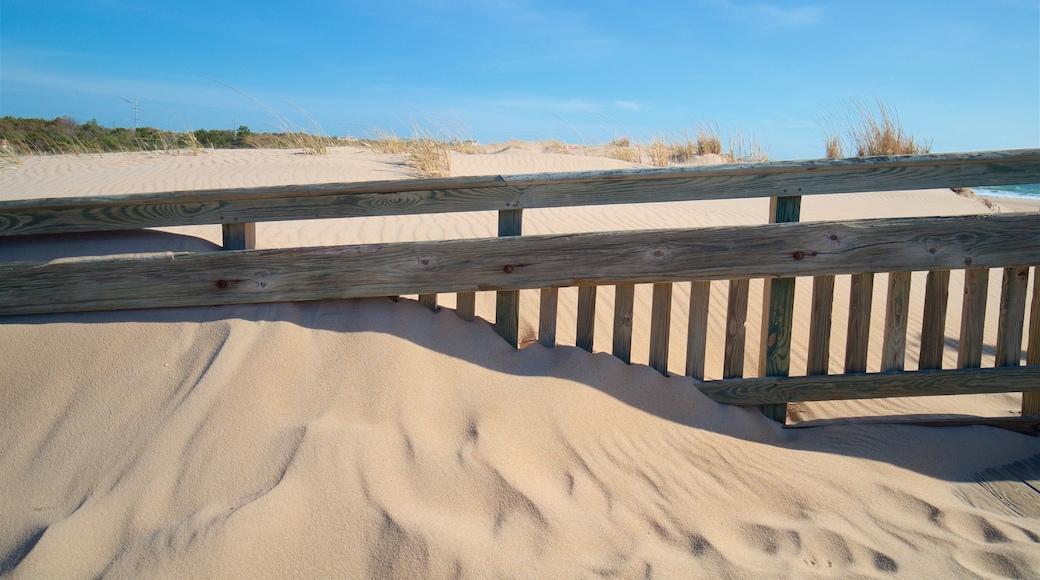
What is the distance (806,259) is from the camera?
130 inches

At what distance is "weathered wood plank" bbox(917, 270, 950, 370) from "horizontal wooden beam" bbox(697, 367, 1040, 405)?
0.08 meters

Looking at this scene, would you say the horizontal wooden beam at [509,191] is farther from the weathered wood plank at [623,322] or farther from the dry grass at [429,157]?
the dry grass at [429,157]

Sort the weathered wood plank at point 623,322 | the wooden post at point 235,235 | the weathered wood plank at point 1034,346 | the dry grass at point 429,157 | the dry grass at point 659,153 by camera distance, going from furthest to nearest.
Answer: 1. the dry grass at point 659,153
2. the dry grass at point 429,157
3. the weathered wood plank at point 1034,346
4. the weathered wood plank at point 623,322
5. the wooden post at point 235,235

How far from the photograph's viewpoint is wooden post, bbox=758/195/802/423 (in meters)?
3.40

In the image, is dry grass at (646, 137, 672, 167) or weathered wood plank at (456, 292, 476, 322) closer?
weathered wood plank at (456, 292, 476, 322)

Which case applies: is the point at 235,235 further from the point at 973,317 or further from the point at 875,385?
the point at 973,317

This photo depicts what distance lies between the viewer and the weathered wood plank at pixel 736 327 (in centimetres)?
344

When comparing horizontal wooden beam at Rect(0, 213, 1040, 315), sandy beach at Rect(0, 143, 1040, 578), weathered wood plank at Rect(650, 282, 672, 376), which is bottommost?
sandy beach at Rect(0, 143, 1040, 578)

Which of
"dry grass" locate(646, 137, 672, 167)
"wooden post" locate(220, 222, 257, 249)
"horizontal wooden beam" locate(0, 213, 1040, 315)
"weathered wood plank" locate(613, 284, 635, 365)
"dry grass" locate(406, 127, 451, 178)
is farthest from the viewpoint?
"dry grass" locate(646, 137, 672, 167)

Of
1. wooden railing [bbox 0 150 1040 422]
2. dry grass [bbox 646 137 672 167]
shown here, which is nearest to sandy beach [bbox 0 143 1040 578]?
wooden railing [bbox 0 150 1040 422]

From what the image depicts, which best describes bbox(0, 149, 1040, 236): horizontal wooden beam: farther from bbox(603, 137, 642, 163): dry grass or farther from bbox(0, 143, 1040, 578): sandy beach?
bbox(603, 137, 642, 163): dry grass

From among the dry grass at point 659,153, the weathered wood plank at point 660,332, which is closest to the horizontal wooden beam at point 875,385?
the weathered wood plank at point 660,332

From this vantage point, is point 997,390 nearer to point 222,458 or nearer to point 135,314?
point 222,458

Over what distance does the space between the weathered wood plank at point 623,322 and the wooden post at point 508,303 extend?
50cm
